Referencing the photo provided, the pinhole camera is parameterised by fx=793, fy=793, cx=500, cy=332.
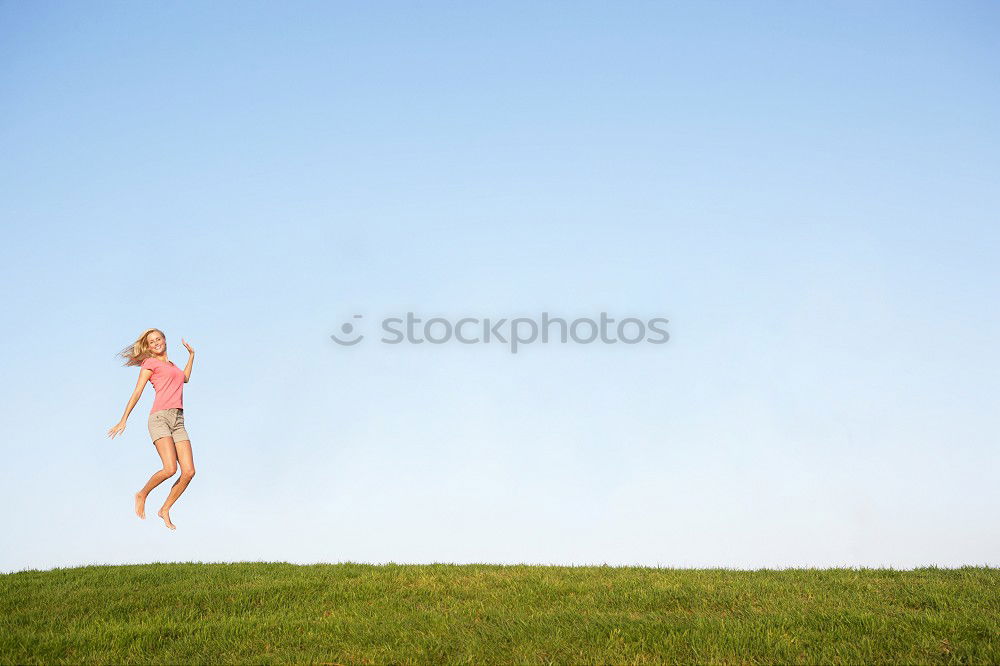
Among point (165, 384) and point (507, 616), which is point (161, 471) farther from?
point (507, 616)

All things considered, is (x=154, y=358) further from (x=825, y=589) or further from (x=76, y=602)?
(x=825, y=589)

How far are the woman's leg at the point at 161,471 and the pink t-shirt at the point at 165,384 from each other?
0.60 meters

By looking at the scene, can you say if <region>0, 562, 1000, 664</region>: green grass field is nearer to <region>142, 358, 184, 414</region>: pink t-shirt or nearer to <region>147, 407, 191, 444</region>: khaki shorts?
<region>147, 407, 191, 444</region>: khaki shorts

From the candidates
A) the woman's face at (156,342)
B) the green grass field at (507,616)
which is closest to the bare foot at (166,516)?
the green grass field at (507,616)

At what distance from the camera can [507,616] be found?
35.7ft

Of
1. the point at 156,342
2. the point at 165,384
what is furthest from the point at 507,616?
the point at 156,342

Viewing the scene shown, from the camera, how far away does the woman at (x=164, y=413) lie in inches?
521

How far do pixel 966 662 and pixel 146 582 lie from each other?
500 inches

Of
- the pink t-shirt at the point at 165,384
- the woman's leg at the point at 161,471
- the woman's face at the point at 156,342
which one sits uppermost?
the woman's face at the point at 156,342

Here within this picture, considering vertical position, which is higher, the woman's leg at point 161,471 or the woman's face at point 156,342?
the woman's face at point 156,342

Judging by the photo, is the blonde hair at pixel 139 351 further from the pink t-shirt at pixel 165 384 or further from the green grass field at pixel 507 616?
the green grass field at pixel 507 616

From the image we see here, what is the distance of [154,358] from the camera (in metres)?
13.7

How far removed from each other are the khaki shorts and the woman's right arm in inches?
15.1

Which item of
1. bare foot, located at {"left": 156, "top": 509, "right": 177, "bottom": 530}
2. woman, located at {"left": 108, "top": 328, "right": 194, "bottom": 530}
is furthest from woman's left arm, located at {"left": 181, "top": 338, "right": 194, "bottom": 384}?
bare foot, located at {"left": 156, "top": 509, "right": 177, "bottom": 530}
